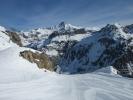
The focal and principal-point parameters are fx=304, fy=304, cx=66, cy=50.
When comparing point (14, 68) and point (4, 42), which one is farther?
point (4, 42)

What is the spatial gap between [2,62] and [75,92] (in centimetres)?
1015

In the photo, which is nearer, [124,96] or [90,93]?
[124,96]

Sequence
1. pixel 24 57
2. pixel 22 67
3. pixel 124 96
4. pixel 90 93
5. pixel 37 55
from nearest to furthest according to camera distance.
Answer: pixel 124 96
pixel 90 93
pixel 22 67
pixel 24 57
pixel 37 55

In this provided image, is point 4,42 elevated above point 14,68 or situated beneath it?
elevated above

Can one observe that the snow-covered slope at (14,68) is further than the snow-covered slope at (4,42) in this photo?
No

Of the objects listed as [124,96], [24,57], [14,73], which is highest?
[24,57]

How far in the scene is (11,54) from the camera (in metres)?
34.0

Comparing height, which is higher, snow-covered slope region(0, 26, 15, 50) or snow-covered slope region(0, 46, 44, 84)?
snow-covered slope region(0, 26, 15, 50)

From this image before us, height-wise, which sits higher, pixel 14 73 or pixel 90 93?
pixel 14 73

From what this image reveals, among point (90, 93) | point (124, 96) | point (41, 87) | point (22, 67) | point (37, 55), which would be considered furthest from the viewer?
point (37, 55)

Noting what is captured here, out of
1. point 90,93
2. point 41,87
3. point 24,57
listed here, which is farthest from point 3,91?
point 24,57

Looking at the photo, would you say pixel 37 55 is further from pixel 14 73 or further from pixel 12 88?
pixel 12 88

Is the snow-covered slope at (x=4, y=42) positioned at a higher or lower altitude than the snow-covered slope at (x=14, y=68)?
higher

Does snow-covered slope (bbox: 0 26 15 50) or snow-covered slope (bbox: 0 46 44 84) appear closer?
snow-covered slope (bbox: 0 46 44 84)
